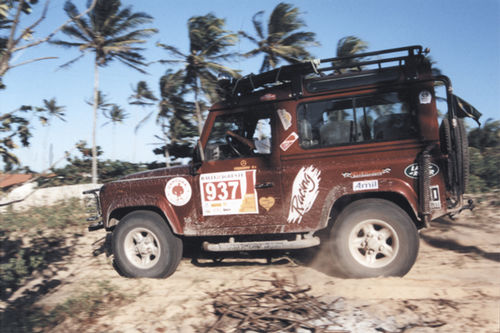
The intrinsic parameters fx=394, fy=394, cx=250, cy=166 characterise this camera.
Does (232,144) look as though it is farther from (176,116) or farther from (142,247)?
(176,116)

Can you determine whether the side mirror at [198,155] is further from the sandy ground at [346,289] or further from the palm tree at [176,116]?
the palm tree at [176,116]

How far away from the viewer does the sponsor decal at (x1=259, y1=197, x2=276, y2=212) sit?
4652 mm

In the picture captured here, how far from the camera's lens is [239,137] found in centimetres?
491

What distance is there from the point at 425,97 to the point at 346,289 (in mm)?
2193

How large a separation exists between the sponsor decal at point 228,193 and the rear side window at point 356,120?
2.66 feet

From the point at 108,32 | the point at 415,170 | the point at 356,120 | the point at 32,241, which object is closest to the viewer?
the point at 415,170

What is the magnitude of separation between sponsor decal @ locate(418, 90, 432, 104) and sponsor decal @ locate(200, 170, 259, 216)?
6.58 ft

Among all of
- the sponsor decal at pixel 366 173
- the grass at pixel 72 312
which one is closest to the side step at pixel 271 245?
the sponsor decal at pixel 366 173

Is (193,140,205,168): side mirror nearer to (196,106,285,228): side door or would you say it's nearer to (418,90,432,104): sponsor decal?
(196,106,285,228): side door

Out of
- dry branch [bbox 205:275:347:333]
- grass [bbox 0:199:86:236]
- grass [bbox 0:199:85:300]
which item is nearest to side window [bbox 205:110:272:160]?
dry branch [bbox 205:275:347:333]

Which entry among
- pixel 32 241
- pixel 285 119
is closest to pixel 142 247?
pixel 285 119

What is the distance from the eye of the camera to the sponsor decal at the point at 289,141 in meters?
4.61

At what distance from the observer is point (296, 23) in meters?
19.9

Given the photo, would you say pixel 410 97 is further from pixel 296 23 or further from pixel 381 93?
pixel 296 23
